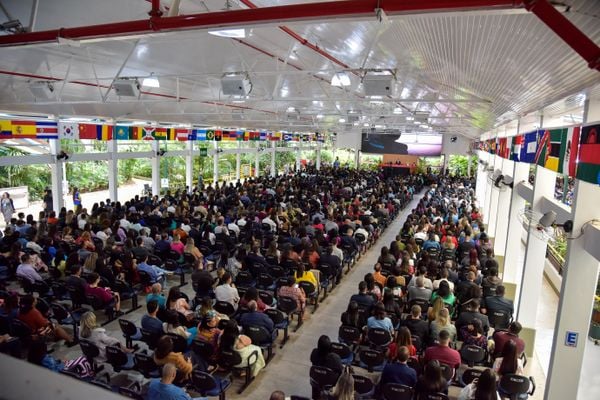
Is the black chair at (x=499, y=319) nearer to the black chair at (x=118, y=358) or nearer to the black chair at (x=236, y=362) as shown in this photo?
the black chair at (x=236, y=362)

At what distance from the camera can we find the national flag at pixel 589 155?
4266 millimetres

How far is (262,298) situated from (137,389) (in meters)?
2.77

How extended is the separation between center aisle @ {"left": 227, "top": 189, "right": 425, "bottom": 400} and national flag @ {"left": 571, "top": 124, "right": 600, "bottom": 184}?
4448mm

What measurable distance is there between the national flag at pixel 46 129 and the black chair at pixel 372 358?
12.8 meters

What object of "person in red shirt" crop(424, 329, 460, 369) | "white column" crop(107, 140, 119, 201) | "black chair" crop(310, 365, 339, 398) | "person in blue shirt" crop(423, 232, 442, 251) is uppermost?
"white column" crop(107, 140, 119, 201)

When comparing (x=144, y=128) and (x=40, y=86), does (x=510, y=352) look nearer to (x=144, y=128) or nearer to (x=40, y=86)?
(x=40, y=86)

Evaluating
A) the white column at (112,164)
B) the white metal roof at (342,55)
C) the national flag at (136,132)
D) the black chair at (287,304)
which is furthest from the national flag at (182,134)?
the black chair at (287,304)

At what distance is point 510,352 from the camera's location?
211 inches

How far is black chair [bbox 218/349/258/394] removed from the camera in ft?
18.3

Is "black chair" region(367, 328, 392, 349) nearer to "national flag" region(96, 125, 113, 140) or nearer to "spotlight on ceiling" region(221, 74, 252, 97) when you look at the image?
"spotlight on ceiling" region(221, 74, 252, 97)

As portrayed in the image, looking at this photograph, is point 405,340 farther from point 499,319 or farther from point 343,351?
point 499,319

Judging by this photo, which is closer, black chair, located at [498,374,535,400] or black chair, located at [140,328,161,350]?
black chair, located at [498,374,535,400]

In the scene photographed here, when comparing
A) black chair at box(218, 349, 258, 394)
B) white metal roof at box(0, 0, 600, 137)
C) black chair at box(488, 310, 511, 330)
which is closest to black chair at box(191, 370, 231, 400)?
black chair at box(218, 349, 258, 394)

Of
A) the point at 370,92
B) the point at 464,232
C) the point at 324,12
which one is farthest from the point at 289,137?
the point at 324,12
